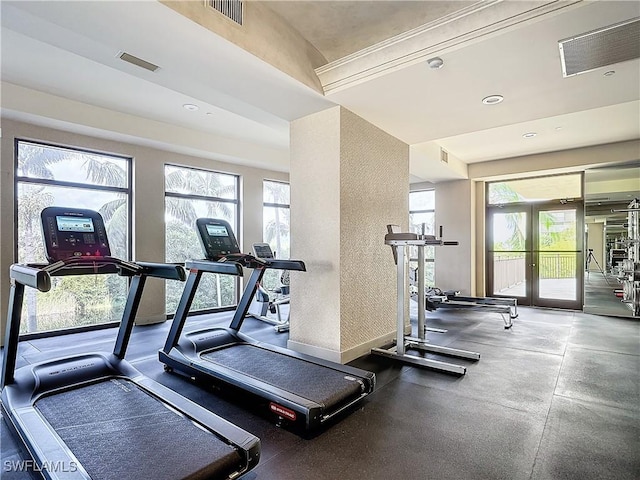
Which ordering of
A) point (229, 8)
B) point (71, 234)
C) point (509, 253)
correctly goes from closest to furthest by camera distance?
point (229, 8), point (71, 234), point (509, 253)

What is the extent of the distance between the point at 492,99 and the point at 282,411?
3.66m

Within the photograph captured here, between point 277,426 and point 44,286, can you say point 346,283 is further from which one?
point 44,286

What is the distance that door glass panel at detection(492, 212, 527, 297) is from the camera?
25.5ft

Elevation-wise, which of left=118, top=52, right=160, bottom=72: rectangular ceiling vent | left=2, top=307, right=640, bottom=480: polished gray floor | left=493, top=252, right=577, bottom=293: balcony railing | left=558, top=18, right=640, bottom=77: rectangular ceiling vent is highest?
left=118, top=52, right=160, bottom=72: rectangular ceiling vent

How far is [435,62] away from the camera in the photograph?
304 cm

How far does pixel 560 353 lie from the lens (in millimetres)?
4293

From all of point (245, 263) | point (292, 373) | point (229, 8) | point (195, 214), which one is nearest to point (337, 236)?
point (245, 263)

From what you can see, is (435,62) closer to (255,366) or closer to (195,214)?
(255,366)

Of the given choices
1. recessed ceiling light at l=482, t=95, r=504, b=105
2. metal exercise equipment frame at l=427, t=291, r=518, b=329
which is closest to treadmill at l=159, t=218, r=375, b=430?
recessed ceiling light at l=482, t=95, r=504, b=105

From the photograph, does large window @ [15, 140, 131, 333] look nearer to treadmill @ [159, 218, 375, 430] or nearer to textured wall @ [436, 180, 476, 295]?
treadmill @ [159, 218, 375, 430]

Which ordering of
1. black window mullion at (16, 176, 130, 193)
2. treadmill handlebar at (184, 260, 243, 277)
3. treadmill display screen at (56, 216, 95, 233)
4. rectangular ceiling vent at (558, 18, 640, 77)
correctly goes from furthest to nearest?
1. black window mullion at (16, 176, 130, 193)
2. treadmill handlebar at (184, 260, 243, 277)
3. treadmill display screen at (56, 216, 95, 233)
4. rectangular ceiling vent at (558, 18, 640, 77)

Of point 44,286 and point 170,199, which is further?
point 170,199

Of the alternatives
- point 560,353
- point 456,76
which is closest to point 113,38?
point 456,76

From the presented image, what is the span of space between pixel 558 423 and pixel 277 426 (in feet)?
6.85
